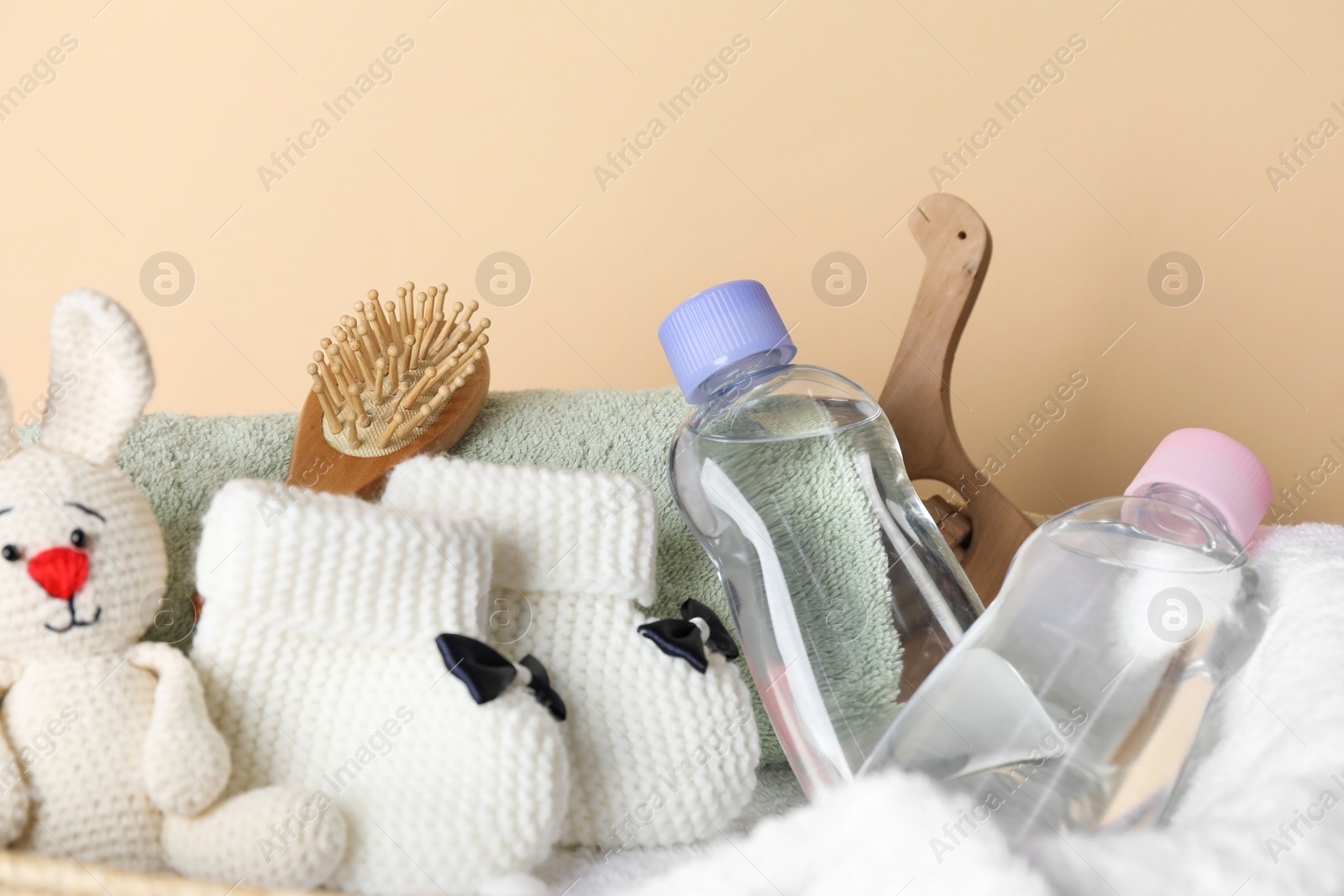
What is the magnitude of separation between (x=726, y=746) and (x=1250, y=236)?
2.53 ft

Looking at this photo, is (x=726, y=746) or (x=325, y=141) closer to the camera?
(x=726, y=746)

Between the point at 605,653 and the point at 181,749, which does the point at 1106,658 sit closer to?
the point at 605,653

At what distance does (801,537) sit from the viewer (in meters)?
0.52

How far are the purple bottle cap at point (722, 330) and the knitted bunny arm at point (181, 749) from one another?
294 millimetres

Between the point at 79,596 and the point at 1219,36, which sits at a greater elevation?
the point at 1219,36

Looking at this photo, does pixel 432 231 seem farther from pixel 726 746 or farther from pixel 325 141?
pixel 726 746

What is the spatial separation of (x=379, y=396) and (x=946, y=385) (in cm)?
37

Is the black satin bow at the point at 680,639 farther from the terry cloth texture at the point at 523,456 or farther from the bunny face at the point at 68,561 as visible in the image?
the bunny face at the point at 68,561

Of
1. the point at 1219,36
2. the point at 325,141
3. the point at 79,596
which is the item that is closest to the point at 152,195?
the point at 325,141

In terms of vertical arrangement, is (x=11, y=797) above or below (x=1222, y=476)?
below

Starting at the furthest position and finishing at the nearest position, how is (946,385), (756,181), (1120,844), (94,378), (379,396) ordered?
(756,181) < (946,385) < (379,396) < (94,378) < (1120,844)

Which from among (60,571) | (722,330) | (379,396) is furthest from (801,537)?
(60,571)

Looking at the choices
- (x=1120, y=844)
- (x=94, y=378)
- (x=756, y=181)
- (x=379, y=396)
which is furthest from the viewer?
(x=756, y=181)

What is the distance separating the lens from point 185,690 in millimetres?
345
